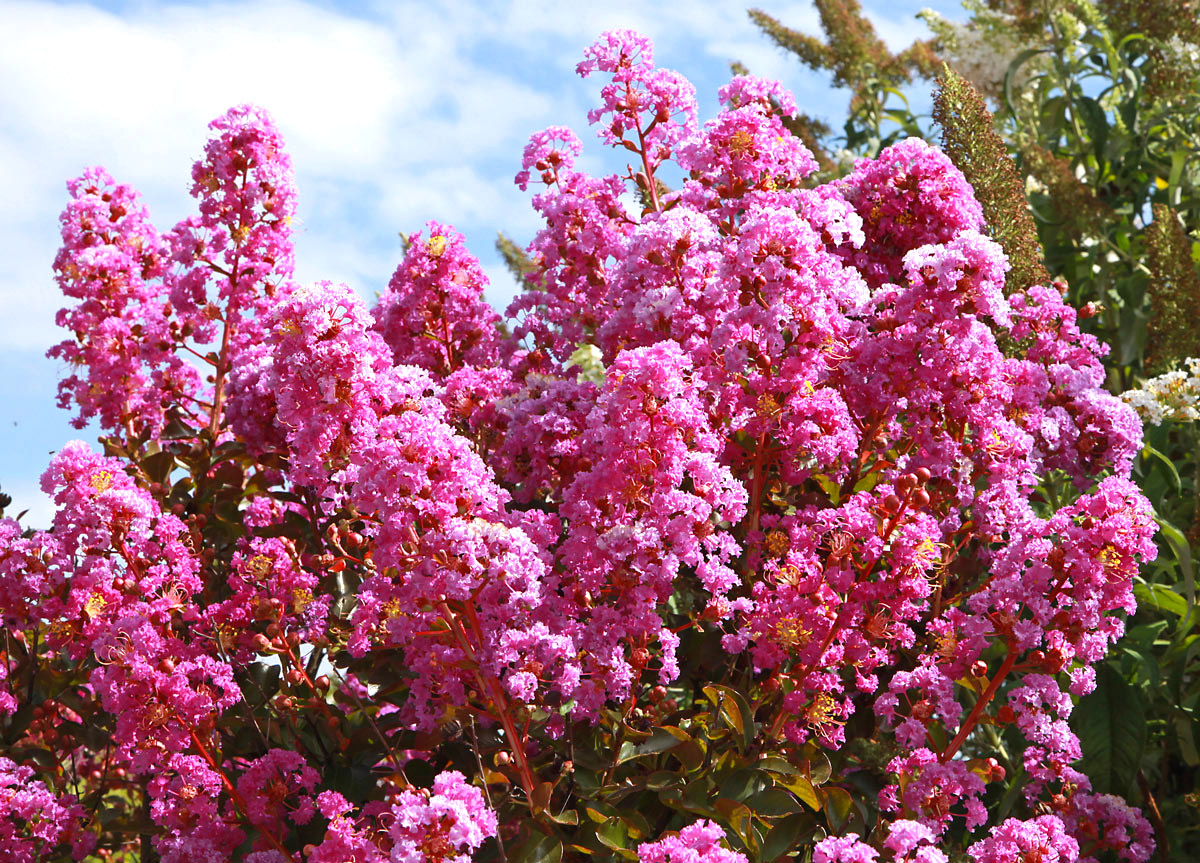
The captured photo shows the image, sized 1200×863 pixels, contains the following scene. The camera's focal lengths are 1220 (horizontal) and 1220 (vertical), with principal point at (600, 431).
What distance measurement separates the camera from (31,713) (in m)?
3.09

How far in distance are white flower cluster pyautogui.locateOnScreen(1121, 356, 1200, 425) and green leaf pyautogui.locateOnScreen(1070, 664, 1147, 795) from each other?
2.74 ft

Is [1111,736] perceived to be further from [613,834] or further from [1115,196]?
[1115,196]

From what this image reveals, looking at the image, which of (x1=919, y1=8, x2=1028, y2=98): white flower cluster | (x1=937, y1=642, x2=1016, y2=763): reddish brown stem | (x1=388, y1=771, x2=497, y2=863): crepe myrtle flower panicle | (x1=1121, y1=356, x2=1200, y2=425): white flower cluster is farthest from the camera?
(x1=919, y1=8, x2=1028, y2=98): white flower cluster

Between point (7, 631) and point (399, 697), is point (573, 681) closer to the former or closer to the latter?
point (399, 697)

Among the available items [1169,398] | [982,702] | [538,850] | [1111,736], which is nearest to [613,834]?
[538,850]

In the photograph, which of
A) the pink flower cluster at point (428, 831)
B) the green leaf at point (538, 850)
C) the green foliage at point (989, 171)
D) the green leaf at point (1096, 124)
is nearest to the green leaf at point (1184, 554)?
the green foliage at point (989, 171)

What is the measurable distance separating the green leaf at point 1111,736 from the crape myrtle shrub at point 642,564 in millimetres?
150

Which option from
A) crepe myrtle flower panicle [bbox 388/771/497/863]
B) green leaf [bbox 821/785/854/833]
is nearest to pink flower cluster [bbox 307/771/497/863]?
crepe myrtle flower panicle [bbox 388/771/497/863]

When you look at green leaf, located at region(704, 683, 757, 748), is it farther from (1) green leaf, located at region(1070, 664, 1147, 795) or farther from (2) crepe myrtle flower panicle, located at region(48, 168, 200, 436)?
(2) crepe myrtle flower panicle, located at region(48, 168, 200, 436)

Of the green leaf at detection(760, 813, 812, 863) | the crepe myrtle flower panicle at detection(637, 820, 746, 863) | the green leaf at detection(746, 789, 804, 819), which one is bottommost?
the crepe myrtle flower panicle at detection(637, 820, 746, 863)

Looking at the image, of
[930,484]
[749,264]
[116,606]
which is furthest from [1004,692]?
[116,606]

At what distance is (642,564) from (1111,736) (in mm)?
1476

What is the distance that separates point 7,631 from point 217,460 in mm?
701

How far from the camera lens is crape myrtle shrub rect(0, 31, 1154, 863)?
7.09 feet
